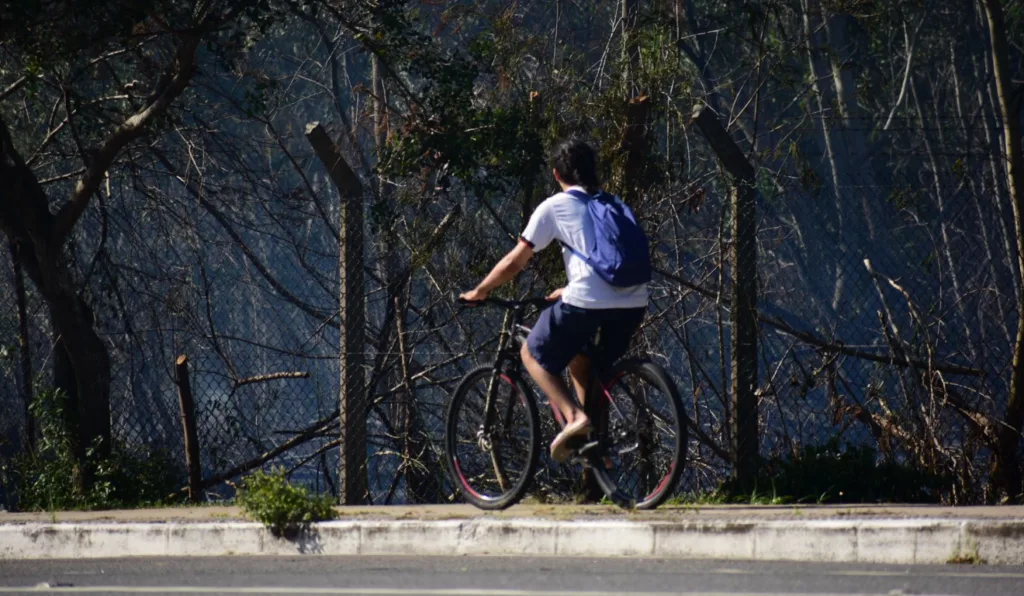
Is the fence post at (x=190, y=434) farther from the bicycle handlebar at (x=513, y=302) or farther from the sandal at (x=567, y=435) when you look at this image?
the sandal at (x=567, y=435)

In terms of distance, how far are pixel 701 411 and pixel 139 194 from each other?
5.23 meters

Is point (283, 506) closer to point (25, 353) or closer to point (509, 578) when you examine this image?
point (509, 578)

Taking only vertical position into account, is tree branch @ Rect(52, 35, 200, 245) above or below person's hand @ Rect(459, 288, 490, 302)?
above

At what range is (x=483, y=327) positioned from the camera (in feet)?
29.7

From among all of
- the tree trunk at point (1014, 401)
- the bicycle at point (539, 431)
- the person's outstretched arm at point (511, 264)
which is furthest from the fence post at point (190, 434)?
the tree trunk at point (1014, 401)

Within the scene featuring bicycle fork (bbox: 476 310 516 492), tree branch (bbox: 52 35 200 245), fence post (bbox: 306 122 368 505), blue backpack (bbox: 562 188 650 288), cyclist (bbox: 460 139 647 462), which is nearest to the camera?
blue backpack (bbox: 562 188 650 288)

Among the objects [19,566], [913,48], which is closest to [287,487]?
[19,566]

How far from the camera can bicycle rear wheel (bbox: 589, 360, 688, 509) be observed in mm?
6355

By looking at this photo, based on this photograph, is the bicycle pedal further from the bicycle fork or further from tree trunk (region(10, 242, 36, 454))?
tree trunk (region(10, 242, 36, 454))

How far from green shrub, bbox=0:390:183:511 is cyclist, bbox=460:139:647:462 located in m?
3.46

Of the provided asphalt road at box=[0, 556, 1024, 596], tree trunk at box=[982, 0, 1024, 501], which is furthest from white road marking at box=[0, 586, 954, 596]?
tree trunk at box=[982, 0, 1024, 501]

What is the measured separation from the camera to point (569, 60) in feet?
32.0

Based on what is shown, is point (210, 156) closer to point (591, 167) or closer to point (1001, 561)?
point (591, 167)

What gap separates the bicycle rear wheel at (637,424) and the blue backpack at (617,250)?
43cm
